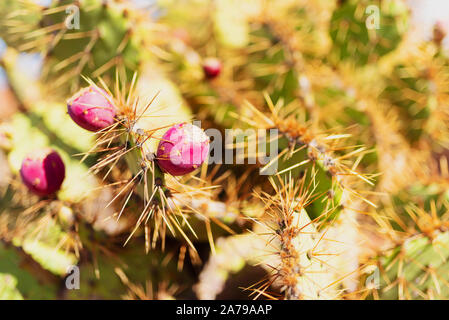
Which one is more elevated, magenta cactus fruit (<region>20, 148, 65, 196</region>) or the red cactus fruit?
the red cactus fruit

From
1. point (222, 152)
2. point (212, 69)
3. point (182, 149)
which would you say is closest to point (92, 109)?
point (182, 149)

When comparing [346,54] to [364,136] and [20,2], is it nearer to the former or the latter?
[364,136]

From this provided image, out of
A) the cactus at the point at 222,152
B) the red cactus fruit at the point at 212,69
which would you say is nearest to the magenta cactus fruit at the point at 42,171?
the cactus at the point at 222,152

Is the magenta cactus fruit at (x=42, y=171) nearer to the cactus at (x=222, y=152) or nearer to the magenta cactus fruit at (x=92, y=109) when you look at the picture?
the cactus at (x=222, y=152)

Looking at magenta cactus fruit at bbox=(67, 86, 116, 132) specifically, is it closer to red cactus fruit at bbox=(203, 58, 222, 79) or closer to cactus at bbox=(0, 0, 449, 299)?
cactus at bbox=(0, 0, 449, 299)

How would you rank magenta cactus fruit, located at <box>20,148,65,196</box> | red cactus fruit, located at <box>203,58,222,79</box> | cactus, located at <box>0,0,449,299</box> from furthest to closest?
red cactus fruit, located at <box>203,58,222,79</box> < magenta cactus fruit, located at <box>20,148,65,196</box> < cactus, located at <box>0,0,449,299</box>

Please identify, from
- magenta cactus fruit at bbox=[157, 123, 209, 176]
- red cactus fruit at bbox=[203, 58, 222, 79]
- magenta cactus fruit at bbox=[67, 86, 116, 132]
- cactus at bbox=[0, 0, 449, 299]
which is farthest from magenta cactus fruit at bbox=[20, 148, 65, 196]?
red cactus fruit at bbox=[203, 58, 222, 79]
